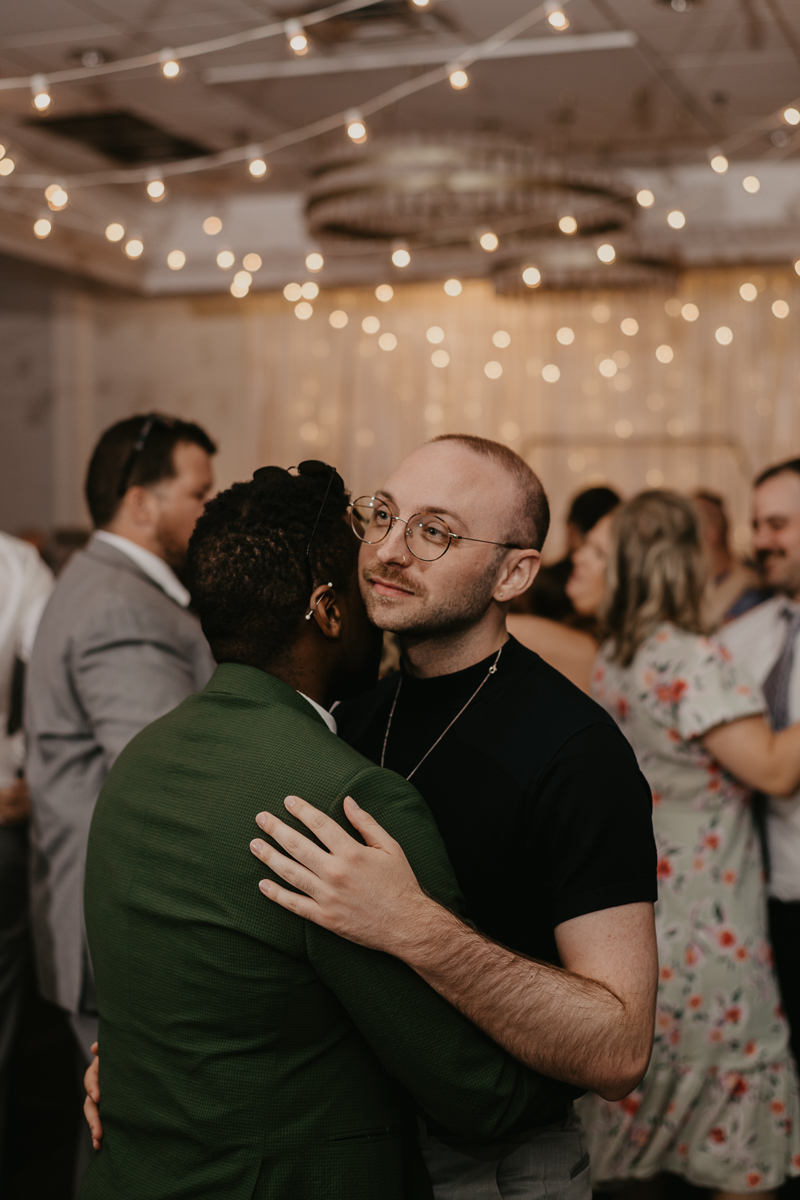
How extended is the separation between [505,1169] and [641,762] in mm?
1141

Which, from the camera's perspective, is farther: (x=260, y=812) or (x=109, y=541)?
(x=109, y=541)

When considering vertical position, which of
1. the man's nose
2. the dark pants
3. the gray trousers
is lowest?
the dark pants

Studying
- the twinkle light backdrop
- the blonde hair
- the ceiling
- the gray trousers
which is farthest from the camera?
the twinkle light backdrop

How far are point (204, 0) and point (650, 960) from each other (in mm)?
3905

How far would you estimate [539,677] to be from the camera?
1452mm

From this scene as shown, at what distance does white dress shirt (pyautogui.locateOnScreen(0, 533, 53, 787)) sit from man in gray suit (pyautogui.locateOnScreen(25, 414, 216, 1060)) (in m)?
0.29

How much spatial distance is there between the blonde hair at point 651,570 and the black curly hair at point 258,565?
125 centimetres

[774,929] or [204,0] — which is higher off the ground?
[204,0]

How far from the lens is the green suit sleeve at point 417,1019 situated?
112 centimetres

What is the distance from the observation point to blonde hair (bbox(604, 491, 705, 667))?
2398 mm

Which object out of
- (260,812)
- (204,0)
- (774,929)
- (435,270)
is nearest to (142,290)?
(435,270)

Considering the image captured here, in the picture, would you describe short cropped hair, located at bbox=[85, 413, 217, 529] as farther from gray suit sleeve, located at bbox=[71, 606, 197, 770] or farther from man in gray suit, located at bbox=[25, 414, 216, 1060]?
gray suit sleeve, located at bbox=[71, 606, 197, 770]

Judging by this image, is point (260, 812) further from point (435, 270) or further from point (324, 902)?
point (435, 270)

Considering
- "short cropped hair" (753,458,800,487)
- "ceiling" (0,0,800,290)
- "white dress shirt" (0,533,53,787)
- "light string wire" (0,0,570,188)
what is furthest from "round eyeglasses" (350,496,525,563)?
"ceiling" (0,0,800,290)
